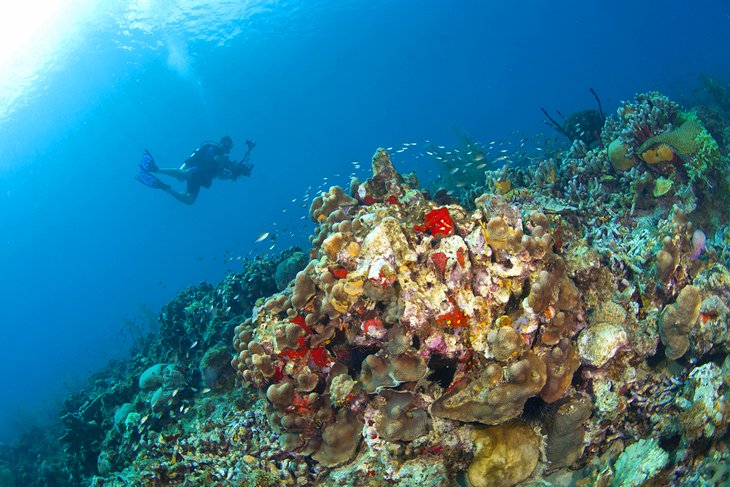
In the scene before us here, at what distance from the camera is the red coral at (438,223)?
14.1 ft

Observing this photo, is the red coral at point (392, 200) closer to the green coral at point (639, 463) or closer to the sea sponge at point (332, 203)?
the sea sponge at point (332, 203)

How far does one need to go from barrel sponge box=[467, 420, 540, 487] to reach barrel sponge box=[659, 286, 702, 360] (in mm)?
1651

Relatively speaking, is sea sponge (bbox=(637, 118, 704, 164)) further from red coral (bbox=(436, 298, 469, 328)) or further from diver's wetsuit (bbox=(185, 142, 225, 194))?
diver's wetsuit (bbox=(185, 142, 225, 194))

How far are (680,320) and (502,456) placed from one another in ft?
7.02

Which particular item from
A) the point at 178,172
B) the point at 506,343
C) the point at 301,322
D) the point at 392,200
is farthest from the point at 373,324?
the point at 178,172

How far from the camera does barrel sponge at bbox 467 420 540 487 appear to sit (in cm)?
368

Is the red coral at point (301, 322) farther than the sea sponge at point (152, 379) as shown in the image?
No

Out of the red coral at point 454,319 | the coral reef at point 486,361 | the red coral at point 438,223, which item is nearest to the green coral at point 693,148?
the coral reef at point 486,361

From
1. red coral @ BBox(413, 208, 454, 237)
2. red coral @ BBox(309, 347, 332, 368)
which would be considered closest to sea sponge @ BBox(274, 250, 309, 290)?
red coral @ BBox(309, 347, 332, 368)

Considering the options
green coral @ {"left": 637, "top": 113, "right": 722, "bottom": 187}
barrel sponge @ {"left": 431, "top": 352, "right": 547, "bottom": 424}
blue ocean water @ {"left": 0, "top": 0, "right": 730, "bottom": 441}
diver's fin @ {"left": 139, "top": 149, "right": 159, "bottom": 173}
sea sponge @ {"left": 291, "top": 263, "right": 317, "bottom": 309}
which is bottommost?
barrel sponge @ {"left": 431, "top": 352, "right": 547, "bottom": 424}

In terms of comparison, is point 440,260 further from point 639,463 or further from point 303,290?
point 639,463

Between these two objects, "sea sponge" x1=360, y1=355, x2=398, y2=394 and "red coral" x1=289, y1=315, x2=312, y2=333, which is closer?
"sea sponge" x1=360, y1=355, x2=398, y2=394

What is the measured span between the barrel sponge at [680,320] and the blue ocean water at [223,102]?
52.8 metres

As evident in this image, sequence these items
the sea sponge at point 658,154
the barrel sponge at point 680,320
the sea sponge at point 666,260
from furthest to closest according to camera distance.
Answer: the sea sponge at point 658,154 < the sea sponge at point 666,260 < the barrel sponge at point 680,320
